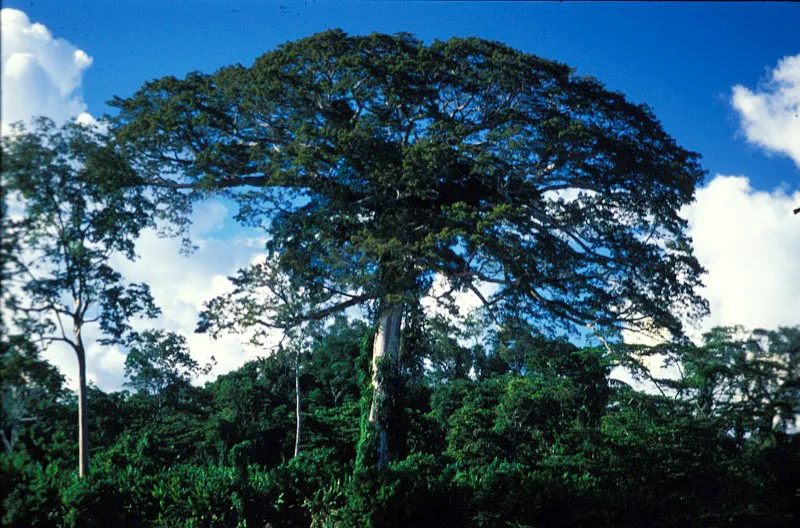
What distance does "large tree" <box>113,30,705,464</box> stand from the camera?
45.5ft

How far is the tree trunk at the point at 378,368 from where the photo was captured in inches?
575

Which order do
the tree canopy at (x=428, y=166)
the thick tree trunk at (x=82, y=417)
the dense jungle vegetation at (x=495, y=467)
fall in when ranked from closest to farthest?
the dense jungle vegetation at (x=495, y=467) → the thick tree trunk at (x=82, y=417) → the tree canopy at (x=428, y=166)

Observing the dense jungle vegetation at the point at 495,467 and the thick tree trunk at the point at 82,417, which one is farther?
the thick tree trunk at the point at 82,417

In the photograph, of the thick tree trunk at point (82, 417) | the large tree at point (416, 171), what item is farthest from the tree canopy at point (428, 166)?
the thick tree trunk at point (82, 417)

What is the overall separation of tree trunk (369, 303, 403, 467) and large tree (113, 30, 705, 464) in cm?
4

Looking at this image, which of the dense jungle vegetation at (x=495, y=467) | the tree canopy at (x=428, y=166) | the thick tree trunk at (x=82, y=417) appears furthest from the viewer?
the tree canopy at (x=428, y=166)

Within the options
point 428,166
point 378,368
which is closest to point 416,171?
point 428,166

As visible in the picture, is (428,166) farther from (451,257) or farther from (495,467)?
(495,467)

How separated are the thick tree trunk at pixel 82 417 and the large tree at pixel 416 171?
515 cm

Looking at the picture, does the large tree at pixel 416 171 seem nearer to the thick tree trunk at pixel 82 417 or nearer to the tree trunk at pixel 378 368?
the tree trunk at pixel 378 368

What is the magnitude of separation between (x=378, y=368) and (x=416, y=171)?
14.5 feet

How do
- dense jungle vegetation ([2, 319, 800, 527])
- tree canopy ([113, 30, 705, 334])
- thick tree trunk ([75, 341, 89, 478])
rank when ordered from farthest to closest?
1. tree canopy ([113, 30, 705, 334])
2. thick tree trunk ([75, 341, 89, 478])
3. dense jungle vegetation ([2, 319, 800, 527])

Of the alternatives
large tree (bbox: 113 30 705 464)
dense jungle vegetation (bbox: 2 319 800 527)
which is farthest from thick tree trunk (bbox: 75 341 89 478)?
large tree (bbox: 113 30 705 464)

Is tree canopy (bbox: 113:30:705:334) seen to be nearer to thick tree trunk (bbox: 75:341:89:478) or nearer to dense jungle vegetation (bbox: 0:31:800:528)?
dense jungle vegetation (bbox: 0:31:800:528)
